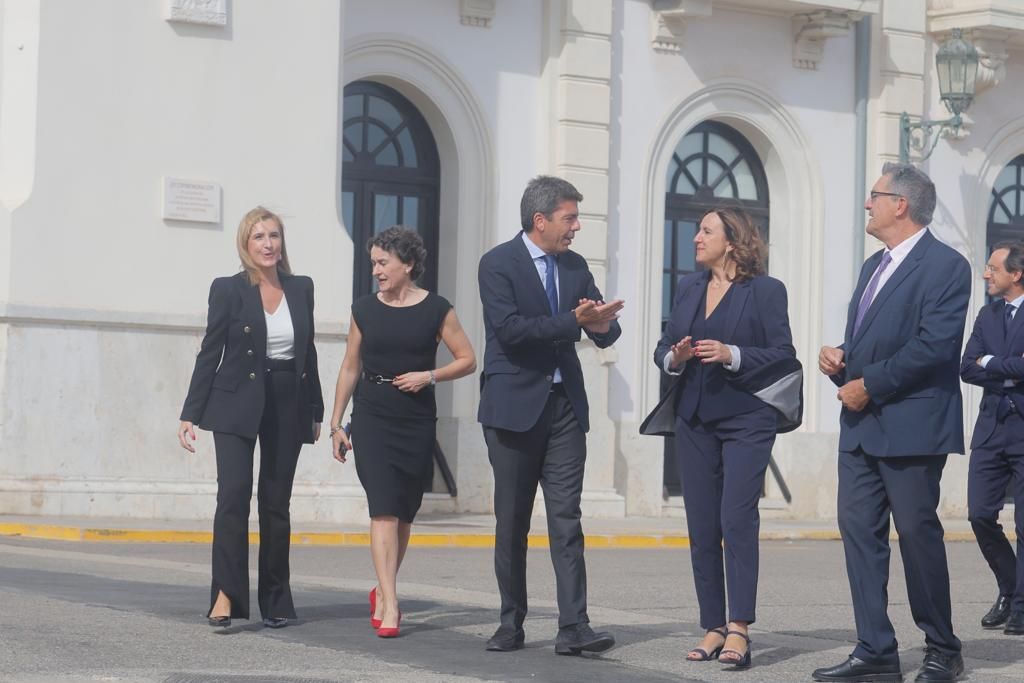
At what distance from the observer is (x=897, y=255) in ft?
26.0

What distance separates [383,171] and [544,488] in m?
11.3

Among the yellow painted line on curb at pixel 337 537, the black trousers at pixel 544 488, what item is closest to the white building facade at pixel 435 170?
the yellow painted line on curb at pixel 337 537

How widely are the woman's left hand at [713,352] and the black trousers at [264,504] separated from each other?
201 centimetres

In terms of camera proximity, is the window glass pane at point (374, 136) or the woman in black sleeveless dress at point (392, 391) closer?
the woman in black sleeveless dress at point (392, 391)

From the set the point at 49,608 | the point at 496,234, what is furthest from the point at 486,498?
the point at 49,608

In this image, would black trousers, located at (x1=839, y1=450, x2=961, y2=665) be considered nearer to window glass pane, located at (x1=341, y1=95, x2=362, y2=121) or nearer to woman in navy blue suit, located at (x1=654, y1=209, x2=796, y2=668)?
woman in navy blue suit, located at (x1=654, y1=209, x2=796, y2=668)

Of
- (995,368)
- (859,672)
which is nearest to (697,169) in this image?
(995,368)

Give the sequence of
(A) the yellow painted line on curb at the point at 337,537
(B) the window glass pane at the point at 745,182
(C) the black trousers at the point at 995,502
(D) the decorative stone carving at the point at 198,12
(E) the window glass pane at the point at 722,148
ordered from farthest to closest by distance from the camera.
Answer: (B) the window glass pane at the point at 745,182 → (E) the window glass pane at the point at 722,148 → (D) the decorative stone carving at the point at 198,12 → (A) the yellow painted line on curb at the point at 337,537 → (C) the black trousers at the point at 995,502

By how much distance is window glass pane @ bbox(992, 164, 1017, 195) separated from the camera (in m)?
23.7

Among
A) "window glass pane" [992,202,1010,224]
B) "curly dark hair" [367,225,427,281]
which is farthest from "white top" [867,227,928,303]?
"window glass pane" [992,202,1010,224]

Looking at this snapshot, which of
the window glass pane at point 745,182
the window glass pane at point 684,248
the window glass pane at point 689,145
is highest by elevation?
the window glass pane at point 689,145

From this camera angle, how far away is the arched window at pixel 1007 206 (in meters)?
23.6

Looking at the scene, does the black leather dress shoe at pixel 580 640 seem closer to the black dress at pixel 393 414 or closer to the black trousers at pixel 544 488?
the black trousers at pixel 544 488

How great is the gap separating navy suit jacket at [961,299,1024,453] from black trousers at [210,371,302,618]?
3.29 m
